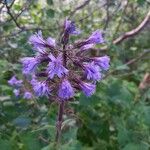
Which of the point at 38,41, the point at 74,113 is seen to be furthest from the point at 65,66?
the point at 74,113

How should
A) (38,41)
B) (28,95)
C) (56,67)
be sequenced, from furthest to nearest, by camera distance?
1. (28,95)
2. (38,41)
3. (56,67)

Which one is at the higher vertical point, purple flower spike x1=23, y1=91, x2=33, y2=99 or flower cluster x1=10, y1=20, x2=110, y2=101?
flower cluster x1=10, y1=20, x2=110, y2=101

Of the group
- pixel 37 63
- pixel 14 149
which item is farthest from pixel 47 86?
pixel 14 149

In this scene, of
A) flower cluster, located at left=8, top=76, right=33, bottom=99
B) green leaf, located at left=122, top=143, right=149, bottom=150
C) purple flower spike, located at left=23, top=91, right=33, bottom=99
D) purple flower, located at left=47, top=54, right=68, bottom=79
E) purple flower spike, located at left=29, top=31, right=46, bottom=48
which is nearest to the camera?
purple flower, located at left=47, top=54, right=68, bottom=79

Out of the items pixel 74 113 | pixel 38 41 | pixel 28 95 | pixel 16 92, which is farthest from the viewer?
pixel 16 92

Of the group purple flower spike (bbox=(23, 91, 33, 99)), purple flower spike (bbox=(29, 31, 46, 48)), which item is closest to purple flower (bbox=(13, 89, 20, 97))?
purple flower spike (bbox=(23, 91, 33, 99))

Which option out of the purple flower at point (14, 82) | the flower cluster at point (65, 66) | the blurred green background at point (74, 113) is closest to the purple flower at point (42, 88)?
the flower cluster at point (65, 66)

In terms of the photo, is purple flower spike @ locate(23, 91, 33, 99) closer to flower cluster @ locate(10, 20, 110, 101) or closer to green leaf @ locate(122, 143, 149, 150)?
green leaf @ locate(122, 143, 149, 150)

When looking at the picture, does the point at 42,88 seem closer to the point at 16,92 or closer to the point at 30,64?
the point at 30,64
